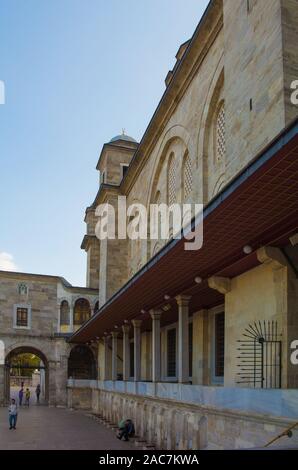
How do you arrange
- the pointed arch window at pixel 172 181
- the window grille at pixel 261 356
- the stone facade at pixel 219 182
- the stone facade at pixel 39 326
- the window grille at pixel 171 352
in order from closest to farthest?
the stone facade at pixel 219 182 < the window grille at pixel 261 356 < the pointed arch window at pixel 172 181 < the window grille at pixel 171 352 < the stone facade at pixel 39 326

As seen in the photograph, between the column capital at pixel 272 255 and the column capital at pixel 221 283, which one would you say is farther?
the column capital at pixel 221 283

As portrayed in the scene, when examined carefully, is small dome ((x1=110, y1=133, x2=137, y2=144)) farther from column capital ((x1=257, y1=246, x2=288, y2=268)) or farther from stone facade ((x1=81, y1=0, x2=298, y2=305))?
column capital ((x1=257, y1=246, x2=288, y2=268))

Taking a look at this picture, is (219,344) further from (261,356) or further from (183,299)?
(261,356)

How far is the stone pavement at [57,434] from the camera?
15.4 metres

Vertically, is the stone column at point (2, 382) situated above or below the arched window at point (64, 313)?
below

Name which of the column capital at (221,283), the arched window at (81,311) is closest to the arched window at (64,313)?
the arched window at (81,311)

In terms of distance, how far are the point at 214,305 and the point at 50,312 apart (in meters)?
19.1

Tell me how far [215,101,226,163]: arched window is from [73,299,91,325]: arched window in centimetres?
2052

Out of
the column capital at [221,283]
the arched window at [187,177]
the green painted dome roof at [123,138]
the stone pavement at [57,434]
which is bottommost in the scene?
the stone pavement at [57,434]

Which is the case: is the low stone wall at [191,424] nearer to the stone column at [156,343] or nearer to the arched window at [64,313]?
the stone column at [156,343]

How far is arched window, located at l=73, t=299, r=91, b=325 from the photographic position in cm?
3409

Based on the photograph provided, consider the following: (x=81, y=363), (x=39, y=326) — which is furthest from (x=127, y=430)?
(x=81, y=363)

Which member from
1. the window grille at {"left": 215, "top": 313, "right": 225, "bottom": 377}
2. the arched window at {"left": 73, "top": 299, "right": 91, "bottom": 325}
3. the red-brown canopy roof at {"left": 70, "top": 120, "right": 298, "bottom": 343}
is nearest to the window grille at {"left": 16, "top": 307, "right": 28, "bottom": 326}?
the arched window at {"left": 73, "top": 299, "right": 91, "bottom": 325}

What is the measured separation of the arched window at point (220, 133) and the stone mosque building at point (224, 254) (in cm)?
5
